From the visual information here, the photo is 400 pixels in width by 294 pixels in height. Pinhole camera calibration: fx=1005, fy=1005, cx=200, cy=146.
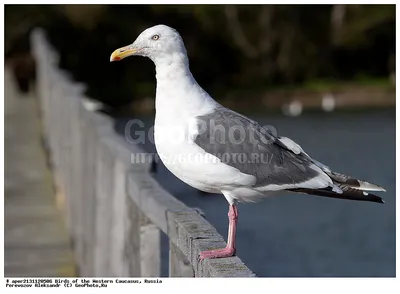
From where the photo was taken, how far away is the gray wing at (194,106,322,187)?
423 centimetres

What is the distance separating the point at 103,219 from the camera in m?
6.09

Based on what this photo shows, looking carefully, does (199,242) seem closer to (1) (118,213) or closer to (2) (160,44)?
(2) (160,44)

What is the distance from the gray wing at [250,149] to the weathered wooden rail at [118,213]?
0.98 ft

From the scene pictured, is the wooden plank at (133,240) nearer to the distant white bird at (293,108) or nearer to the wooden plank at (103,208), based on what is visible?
the wooden plank at (103,208)

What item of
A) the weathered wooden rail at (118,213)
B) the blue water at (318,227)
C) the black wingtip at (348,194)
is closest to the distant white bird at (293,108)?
the blue water at (318,227)

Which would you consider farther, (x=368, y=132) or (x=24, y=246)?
(x=368, y=132)

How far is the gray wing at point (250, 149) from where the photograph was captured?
13.9 feet

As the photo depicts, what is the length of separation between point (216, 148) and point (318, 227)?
37.4 feet

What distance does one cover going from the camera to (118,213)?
17.8ft

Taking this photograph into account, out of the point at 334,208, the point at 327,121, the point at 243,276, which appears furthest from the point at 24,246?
the point at 327,121

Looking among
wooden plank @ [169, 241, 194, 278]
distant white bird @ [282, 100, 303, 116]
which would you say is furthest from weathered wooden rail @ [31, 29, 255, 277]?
distant white bird @ [282, 100, 303, 116]

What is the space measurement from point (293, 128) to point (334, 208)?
784 cm

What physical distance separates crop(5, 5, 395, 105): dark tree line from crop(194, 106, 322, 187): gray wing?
18.0 metres

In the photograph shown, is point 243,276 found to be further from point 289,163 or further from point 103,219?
point 103,219
